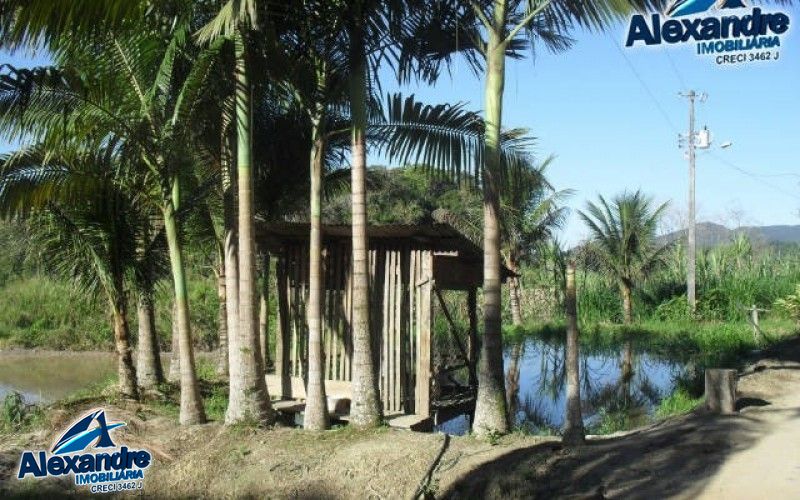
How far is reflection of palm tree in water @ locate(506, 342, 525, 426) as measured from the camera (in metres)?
14.1

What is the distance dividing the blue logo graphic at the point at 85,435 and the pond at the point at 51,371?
26.5 feet

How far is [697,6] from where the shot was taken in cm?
987

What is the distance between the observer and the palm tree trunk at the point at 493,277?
859cm

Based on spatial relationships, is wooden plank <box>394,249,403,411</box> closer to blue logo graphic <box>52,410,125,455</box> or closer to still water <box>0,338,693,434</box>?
still water <box>0,338,693,434</box>

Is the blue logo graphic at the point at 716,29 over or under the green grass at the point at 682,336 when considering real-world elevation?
over

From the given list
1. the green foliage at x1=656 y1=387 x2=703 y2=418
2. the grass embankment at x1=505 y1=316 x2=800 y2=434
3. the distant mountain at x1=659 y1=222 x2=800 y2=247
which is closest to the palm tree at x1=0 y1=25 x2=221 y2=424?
the grass embankment at x1=505 y1=316 x2=800 y2=434

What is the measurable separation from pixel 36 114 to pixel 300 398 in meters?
5.24

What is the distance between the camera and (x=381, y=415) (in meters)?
9.34

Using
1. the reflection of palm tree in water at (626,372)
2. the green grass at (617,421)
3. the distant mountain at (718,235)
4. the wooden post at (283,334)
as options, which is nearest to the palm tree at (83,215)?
the wooden post at (283,334)

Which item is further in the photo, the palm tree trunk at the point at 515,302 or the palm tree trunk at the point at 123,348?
the palm tree trunk at the point at 515,302

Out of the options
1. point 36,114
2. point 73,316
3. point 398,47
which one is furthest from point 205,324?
point 398,47

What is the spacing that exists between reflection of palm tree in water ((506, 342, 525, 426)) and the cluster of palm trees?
148 inches

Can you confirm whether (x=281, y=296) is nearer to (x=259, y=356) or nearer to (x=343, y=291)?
(x=343, y=291)

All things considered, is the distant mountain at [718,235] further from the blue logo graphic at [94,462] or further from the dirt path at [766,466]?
the blue logo graphic at [94,462]
